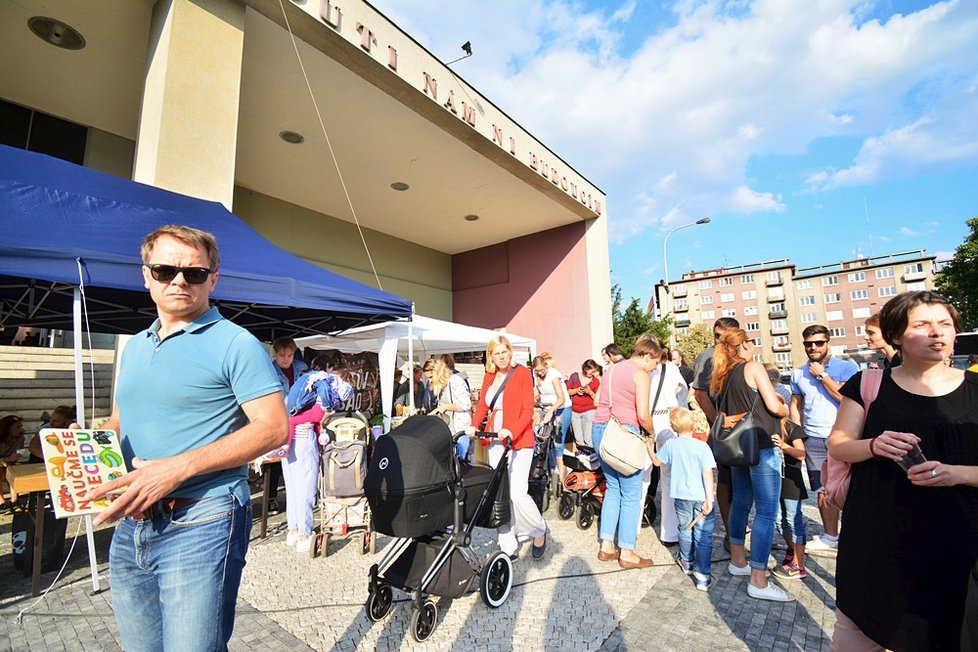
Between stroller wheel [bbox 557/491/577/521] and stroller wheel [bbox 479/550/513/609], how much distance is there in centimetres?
216

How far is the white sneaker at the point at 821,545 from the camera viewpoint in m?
4.23

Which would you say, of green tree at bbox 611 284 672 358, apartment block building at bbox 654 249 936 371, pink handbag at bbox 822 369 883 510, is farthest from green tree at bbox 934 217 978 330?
pink handbag at bbox 822 369 883 510

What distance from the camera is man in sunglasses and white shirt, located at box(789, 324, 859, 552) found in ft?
13.2

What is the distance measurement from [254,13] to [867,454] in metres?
8.63

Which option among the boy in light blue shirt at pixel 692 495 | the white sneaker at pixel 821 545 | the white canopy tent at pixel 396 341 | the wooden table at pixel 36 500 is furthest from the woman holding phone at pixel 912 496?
the white canopy tent at pixel 396 341

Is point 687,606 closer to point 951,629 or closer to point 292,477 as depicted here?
point 951,629

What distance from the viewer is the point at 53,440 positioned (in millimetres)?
1361

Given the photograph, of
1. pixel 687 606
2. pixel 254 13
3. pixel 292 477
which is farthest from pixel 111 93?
pixel 687 606

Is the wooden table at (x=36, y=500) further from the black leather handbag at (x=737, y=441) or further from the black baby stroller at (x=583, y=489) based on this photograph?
the black leather handbag at (x=737, y=441)

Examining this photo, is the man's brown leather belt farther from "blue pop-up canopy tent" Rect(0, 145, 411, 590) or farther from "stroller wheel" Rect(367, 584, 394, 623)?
"blue pop-up canopy tent" Rect(0, 145, 411, 590)

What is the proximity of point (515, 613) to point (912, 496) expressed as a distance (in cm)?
243

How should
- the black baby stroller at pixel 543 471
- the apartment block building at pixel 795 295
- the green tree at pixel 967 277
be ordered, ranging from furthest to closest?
the apartment block building at pixel 795 295 → the green tree at pixel 967 277 → the black baby stroller at pixel 543 471

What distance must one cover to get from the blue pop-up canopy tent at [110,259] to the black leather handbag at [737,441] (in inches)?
150

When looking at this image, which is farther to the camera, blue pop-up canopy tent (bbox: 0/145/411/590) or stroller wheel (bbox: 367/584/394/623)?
blue pop-up canopy tent (bbox: 0/145/411/590)
